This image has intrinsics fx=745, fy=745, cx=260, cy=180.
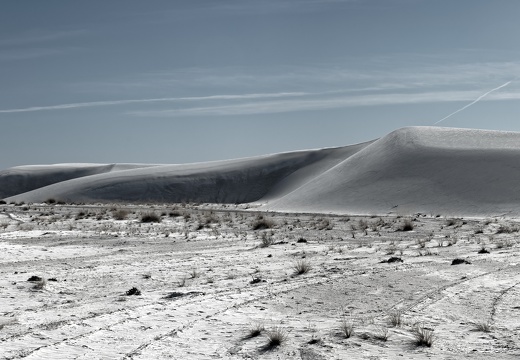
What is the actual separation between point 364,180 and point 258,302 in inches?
2157

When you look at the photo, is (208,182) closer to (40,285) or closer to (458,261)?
(458,261)

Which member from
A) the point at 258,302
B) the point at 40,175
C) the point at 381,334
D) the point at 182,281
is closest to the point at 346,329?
the point at 381,334

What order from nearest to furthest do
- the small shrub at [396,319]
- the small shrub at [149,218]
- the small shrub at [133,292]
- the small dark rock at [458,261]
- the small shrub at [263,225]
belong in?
the small shrub at [396,319], the small shrub at [133,292], the small dark rock at [458,261], the small shrub at [263,225], the small shrub at [149,218]

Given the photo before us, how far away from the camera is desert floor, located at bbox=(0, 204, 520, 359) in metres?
8.20

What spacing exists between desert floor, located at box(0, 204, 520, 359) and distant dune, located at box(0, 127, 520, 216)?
3071cm

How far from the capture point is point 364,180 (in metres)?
65.0

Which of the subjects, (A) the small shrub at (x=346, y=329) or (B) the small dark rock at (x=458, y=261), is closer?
(A) the small shrub at (x=346, y=329)

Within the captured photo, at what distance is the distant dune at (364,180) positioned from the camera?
5322 cm

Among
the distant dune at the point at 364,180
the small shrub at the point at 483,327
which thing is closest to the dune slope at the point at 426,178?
the distant dune at the point at 364,180

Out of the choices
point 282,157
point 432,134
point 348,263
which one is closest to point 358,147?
point 282,157

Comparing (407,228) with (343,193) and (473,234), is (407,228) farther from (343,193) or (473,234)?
(343,193)

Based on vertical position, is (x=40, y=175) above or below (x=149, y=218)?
above

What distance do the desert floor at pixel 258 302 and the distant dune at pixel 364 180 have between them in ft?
101

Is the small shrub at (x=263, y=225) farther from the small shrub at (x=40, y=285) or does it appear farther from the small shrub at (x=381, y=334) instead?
the small shrub at (x=381, y=334)
